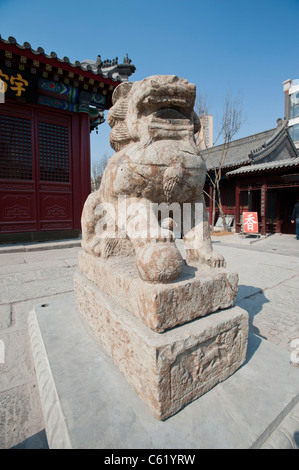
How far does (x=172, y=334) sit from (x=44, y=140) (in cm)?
637

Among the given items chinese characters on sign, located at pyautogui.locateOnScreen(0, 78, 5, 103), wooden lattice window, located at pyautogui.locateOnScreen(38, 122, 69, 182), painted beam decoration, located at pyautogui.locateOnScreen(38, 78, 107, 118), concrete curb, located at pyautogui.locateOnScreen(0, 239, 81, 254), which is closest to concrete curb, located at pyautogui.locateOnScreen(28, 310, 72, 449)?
concrete curb, located at pyautogui.locateOnScreen(0, 239, 81, 254)

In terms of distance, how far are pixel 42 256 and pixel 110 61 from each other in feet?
27.9

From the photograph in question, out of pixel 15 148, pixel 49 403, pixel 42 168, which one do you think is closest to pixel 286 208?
pixel 42 168

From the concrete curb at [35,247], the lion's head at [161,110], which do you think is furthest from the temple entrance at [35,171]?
the lion's head at [161,110]

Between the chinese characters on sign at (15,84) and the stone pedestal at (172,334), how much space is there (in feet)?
19.0

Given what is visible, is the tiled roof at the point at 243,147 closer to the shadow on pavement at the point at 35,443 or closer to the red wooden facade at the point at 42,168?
the red wooden facade at the point at 42,168

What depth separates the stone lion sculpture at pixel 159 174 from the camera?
3.70ft

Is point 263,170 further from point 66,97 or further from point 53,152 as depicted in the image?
point 53,152

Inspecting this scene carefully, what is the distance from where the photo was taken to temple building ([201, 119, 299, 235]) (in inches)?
325

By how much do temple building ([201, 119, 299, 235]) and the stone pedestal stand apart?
773 centimetres

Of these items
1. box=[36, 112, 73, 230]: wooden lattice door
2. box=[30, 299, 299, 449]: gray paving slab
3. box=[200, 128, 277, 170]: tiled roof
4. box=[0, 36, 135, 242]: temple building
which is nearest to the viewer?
box=[30, 299, 299, 449]: gray paving slab

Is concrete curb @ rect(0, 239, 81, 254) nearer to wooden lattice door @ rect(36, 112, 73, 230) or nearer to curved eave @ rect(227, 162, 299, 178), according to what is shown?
wooden lattice door @ rect(36, 112, 73, 230)
